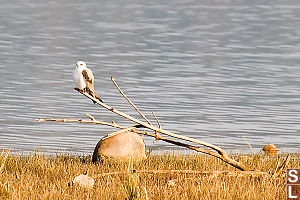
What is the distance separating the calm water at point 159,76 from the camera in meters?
17.1

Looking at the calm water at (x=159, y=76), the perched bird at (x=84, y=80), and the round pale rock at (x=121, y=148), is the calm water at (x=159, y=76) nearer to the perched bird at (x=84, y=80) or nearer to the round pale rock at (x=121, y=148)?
the round pale rock at (x=121, y=148)

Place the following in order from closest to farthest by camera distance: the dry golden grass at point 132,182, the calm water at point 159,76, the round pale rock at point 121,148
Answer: the dry golden grass at point 132,182
the round pale rock at point 121,148
the calm water at point 159,76

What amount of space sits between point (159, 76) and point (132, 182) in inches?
586

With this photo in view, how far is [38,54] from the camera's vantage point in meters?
30.4

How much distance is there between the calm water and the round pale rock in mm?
2102

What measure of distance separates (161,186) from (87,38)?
27.9m

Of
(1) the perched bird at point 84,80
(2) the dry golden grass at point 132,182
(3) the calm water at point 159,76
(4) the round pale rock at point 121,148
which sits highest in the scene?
(3) the calm water at point 159,76

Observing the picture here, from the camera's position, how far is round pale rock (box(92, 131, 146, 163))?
13031 millimetres

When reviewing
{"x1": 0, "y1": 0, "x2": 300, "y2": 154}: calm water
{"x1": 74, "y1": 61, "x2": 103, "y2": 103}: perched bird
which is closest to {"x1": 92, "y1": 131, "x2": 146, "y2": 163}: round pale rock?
{"x1": 0, "y1": 0, "x2": 300, "y2": 154}: calm water

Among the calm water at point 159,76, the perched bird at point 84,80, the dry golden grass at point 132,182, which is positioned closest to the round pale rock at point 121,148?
the dry golden grass at point 132,182

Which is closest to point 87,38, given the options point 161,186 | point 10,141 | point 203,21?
point 203,21

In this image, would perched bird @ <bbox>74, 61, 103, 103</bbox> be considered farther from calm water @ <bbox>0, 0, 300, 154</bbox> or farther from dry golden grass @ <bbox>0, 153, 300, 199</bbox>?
calm water @ <bbox>0, 0, 300, 154</bbox>

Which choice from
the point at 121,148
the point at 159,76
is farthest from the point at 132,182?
the point at 159,76

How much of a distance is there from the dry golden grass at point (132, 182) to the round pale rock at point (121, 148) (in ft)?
0.47
